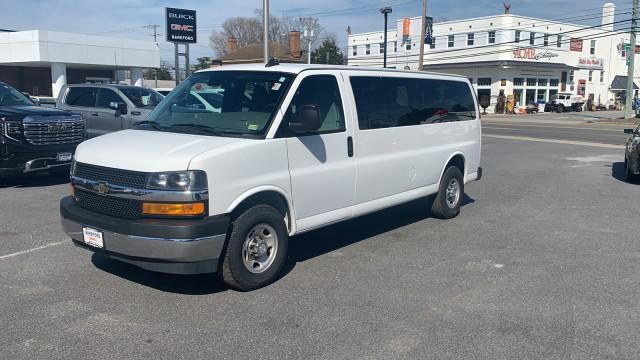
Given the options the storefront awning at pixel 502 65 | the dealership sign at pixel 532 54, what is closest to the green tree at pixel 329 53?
the storefront awning at pixel 502 65

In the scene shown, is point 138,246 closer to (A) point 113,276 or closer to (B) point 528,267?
(A) point 113,276

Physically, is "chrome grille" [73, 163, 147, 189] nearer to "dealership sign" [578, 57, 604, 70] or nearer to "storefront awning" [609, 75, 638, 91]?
"dealership sign" [578, 57, 604, 70]

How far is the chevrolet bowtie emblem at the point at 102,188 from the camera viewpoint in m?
4.90

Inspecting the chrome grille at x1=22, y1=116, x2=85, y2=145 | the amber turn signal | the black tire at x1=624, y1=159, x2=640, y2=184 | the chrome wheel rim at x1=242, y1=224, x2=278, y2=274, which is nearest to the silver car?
the chrome grille at x1=22, y1=116, x2=85, y2=145

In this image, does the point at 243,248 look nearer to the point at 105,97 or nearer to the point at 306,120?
the point at 306,120

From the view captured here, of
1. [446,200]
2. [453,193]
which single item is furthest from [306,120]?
[453,193]

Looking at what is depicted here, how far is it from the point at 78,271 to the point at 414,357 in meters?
3.49

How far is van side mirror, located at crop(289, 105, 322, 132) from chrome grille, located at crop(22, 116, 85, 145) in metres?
6.40

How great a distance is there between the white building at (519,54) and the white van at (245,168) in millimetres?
51604

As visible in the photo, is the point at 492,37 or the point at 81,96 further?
the point at 492,37

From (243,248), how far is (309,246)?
1.79 m

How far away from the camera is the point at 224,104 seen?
576cm

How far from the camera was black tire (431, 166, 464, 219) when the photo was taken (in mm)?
8016

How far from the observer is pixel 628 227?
7898 millimetres
